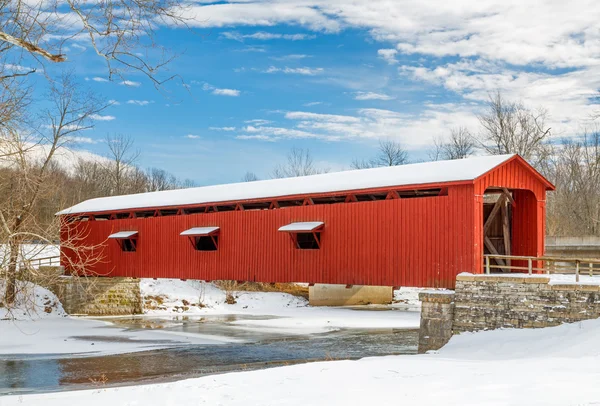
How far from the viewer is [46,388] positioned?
1342 cm

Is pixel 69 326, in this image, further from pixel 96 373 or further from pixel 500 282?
pixel 500 282

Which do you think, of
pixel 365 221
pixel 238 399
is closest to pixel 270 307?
pixel 365 221

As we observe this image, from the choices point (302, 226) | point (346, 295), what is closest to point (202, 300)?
point (346, 295)

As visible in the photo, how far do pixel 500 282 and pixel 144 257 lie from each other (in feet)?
47.6

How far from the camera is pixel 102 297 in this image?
28.8m

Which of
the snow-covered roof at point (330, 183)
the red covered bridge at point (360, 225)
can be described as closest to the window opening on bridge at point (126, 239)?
the snow-covered roof at point (330, 183)

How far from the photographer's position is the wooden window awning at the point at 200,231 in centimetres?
2131

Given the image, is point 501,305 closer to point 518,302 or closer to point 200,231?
point 518,302

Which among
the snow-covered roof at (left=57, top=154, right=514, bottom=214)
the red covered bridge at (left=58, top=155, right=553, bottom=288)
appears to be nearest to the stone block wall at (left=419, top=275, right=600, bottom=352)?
the red covered bridge at (left=58, top=155, right=553, bottom=288)

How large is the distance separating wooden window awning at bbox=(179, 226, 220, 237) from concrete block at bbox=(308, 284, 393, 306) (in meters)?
13.2

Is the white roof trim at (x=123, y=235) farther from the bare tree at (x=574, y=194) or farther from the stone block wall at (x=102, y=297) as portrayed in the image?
the bare tree at (x=574, y=194)

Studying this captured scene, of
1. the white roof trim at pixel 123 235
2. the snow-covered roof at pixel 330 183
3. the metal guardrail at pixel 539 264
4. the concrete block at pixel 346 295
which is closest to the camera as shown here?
A: the metal guardrail at pixel 539 264

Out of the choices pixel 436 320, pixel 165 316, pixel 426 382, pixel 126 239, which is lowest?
pixel 165 316

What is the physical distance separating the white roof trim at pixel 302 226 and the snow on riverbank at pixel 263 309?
8.17 metres
